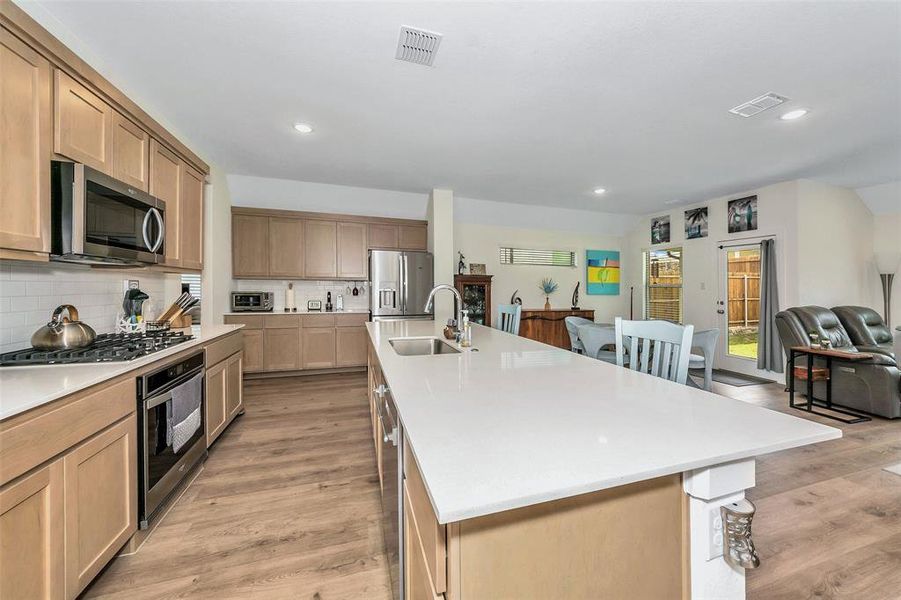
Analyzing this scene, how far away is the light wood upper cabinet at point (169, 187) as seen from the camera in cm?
242

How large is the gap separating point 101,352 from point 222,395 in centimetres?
110

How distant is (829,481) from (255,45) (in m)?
4.36

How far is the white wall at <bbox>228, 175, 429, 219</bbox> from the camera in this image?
15.5 ft

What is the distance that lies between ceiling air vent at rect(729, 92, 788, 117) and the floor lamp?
12.2 ft

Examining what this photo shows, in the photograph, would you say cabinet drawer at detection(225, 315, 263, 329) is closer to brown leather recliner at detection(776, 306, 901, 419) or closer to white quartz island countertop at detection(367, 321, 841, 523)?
white quartz island countertop at detection(367, 321, 841, 523)

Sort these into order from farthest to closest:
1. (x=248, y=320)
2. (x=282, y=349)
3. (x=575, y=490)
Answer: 1. (x=282, y=349)
2. (x=248, y=320)
3. (x=575, y=490)

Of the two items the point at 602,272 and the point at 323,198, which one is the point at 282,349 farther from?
the point at 602,272

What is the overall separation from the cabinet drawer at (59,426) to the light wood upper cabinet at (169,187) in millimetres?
1417

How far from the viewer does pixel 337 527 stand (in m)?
1.79

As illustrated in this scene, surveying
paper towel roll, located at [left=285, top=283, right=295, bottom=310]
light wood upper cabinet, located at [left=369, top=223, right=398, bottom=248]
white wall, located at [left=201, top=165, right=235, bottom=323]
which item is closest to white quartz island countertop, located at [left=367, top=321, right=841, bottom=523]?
white wall, located at [left=201, top=165, right=235, bottom=323]

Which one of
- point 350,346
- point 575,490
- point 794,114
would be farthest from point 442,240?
point 575,490

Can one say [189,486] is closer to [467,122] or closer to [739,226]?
[467,122]

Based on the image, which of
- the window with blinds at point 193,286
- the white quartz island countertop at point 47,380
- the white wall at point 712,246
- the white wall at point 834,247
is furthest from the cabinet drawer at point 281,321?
the white wall at point 834,247

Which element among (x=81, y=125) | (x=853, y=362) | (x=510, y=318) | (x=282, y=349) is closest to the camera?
(x=81, y=125)
